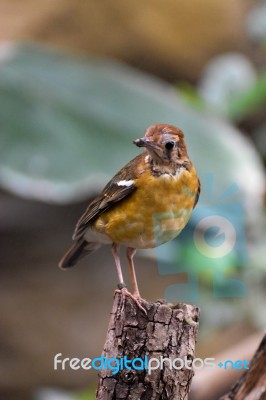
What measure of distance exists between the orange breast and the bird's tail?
0.34 m

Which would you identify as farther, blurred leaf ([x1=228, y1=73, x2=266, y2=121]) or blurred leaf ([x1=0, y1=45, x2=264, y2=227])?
blurred leaf ([x1=228, y1=73, x2=266, y2=121])

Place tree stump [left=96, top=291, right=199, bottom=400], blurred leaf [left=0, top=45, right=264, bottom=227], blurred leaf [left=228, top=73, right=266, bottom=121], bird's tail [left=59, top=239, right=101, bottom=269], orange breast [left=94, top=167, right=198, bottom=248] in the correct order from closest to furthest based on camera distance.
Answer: tree stump [left=96, top=291, right=199, bottom=400] < orange breast [left=94, top=167, right=198, bottom=248] < bird's tail [left=59, top=239, right=101, bottom=269] < blurred leaf [left=0, top=45, right=264, bottom=227] < blurred leaf [left=228, top=73, right=266, bottom=121]

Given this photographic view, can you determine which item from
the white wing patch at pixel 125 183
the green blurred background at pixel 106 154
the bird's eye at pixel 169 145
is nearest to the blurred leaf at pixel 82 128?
the green blurred background at pixel 106 154

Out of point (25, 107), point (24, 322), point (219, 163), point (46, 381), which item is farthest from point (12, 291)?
point (219, 163)

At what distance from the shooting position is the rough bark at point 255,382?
1839 millimetres

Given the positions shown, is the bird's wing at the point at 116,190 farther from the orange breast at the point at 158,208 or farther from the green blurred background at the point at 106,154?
the green blurred background at the point at 106,154

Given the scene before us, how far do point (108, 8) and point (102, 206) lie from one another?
324cm

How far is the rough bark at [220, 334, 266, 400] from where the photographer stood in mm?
1839

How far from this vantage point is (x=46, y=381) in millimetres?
5031

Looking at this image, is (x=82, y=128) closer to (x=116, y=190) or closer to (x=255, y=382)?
(x=116, y=190)

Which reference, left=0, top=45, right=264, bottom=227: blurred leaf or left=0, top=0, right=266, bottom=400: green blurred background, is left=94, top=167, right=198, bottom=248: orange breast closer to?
left=0, top=0, right=266, bottom=400: green blurred background

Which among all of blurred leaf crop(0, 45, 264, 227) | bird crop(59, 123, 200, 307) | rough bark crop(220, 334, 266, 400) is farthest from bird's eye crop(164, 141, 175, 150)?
blurred leaf crop(0, 45, 264, 227)

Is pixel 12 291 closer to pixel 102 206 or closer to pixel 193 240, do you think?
pixel 193 240

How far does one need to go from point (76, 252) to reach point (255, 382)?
24.4 inches
